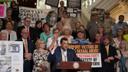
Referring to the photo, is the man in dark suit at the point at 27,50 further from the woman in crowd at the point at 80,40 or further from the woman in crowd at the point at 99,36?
the woman in crowd at the point at 99,36

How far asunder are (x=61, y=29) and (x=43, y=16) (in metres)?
2.03

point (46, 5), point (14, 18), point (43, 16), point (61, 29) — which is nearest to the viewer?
point (61, 29)

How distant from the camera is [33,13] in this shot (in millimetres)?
12141

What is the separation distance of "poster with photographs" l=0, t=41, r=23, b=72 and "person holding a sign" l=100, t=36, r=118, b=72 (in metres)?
2.06

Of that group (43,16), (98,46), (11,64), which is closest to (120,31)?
→ (98,46)

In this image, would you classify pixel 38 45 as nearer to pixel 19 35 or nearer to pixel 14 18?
pixel 19 35

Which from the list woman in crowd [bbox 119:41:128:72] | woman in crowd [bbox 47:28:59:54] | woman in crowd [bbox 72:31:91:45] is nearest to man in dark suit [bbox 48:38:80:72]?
woman in crowd [bbox 47:28:59:54]

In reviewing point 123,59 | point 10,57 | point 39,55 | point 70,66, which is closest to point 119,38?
point 123,59

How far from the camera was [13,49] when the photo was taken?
874 centimetres

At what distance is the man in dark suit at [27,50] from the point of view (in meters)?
8.94

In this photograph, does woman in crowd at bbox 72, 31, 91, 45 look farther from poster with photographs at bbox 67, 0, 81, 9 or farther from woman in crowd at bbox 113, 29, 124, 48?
poster with photographs at bbox 67, 0, 81, 9

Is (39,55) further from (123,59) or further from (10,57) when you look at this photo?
(123,59)

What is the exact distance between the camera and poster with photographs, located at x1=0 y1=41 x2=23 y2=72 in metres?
8.57

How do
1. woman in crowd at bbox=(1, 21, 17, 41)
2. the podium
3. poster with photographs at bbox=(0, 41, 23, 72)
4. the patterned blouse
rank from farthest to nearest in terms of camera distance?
woman in crowd at bbox=(1, 21, 17, 41) < the patterned blouse < poster with photographs at bbox=(0, 41, 23, 72) < the podium
